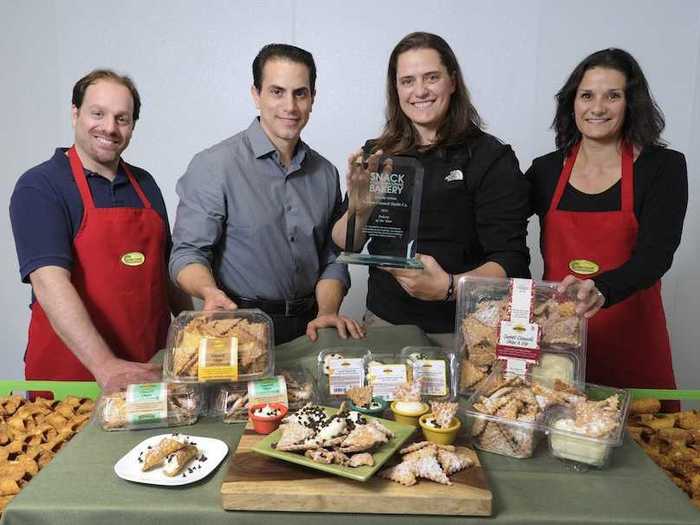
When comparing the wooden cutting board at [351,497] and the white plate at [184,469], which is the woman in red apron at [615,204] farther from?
the white plate at [184,469]

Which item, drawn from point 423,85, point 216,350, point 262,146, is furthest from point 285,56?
point 216,350

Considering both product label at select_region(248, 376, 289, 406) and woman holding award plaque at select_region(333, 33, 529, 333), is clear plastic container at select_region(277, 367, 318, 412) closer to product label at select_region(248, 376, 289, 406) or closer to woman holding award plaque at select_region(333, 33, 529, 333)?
product label at select_region(248, 376, 289, 406)

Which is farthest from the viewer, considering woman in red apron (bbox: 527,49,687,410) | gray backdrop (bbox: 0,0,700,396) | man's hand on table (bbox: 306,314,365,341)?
gray backdrop (bbox: 0,0,700,396)

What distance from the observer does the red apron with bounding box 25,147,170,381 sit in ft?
6.55

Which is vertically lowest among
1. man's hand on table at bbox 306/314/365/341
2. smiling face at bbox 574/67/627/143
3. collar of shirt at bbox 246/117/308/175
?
man's hand on table at bbox 306/314/365/341

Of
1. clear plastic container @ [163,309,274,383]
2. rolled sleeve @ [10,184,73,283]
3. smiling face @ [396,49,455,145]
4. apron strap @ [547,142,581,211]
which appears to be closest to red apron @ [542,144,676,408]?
apron strap @ [547,142,581,211]

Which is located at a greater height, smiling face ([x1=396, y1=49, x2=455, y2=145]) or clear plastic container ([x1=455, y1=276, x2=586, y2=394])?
Answer: smiling face ([x1=396, y1=49, x2=455, y2=145])

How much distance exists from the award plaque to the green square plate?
496mm

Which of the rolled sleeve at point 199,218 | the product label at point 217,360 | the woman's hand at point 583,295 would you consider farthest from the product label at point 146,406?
the woman's hand at point 583,295

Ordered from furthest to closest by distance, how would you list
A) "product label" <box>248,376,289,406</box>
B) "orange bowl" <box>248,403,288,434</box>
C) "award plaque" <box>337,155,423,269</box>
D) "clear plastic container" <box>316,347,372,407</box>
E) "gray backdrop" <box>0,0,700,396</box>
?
"gray backdrop" <box>0,0,700,396</box> < "award plaque" <box>337,155,423,269</box> < "clear plastic container" <box>316,347,372,407</box> < "product label" <box>248,376,289,406</box> < "orange bowl" <box>248,403,288,434</box>

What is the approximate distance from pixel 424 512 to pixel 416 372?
43cm

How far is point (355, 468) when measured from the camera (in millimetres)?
1058

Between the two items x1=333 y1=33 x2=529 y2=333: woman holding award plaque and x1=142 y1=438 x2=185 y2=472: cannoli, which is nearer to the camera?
x1=142 y1=438 x2=185 y2=472: cannoli

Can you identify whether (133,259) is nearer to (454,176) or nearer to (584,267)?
(454,176)
